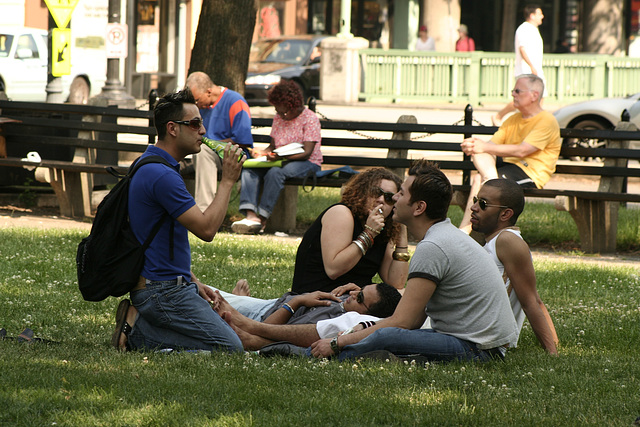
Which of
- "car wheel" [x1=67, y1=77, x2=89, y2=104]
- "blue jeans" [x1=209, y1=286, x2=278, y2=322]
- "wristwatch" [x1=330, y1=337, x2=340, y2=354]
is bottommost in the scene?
"wristwatch" [x1=330, y1=337, x2=340, y2=354]

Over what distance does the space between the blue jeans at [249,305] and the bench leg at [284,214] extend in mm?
4724

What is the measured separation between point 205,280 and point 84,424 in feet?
12.6

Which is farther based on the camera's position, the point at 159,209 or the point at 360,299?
the point at 360,299

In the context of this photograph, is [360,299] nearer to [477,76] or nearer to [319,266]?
[319,266]

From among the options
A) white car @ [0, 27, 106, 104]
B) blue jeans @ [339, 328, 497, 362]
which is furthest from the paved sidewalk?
white car @ [0, 27, 106, 104]

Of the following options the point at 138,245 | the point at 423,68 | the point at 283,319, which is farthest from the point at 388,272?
the point at 423,68

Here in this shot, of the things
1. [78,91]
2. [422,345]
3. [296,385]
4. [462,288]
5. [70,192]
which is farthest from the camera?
[78,91]

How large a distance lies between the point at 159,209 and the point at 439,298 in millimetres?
1580

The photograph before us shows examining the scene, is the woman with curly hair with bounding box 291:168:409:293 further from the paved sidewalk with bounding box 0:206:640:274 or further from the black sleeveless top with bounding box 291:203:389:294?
the paved sidewalk with bounding box 0:206:640:274

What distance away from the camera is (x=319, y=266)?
618 cm

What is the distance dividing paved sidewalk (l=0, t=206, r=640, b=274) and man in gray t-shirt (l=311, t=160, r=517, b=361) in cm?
427

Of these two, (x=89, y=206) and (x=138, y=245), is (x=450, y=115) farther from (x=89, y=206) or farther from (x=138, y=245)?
(x=138, y=245)

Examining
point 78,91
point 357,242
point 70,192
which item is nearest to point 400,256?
point 357,242

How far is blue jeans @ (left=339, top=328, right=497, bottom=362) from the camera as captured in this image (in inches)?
207
